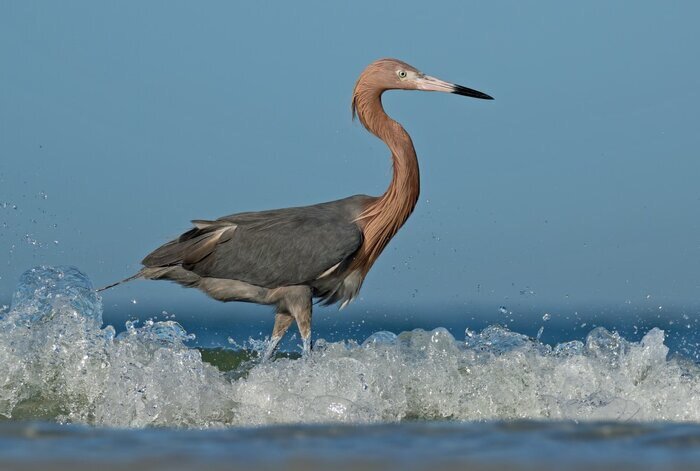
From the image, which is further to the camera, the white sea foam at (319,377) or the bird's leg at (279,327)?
the bird's leg at (279,327)

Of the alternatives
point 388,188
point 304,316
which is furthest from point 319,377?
point 388,188

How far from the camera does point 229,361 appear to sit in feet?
34.8

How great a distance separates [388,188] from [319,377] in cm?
244

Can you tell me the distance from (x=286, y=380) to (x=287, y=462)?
2.87 metres

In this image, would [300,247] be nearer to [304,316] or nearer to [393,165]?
[304,316]

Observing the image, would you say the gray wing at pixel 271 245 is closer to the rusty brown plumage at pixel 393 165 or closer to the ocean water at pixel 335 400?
the rusty brown plumage at pixel 393 165

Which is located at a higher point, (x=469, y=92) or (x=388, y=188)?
(x=469, y=92)

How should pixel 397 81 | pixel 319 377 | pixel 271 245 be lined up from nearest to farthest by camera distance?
pixel 319 377, pixel 271 245, pixel 397 81

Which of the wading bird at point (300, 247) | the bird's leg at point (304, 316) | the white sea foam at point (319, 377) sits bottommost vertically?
the white sea foam at point (319, 377)

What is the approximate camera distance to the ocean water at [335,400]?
169 inches

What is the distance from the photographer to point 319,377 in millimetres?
7066

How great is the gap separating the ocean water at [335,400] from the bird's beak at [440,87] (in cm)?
215

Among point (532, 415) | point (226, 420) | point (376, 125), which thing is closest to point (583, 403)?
point (532, 415)

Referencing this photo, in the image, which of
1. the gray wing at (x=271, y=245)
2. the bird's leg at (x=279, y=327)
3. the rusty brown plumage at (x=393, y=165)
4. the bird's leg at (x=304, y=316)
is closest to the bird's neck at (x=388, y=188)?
the rusty brown plumage at (x=393, y=165)
